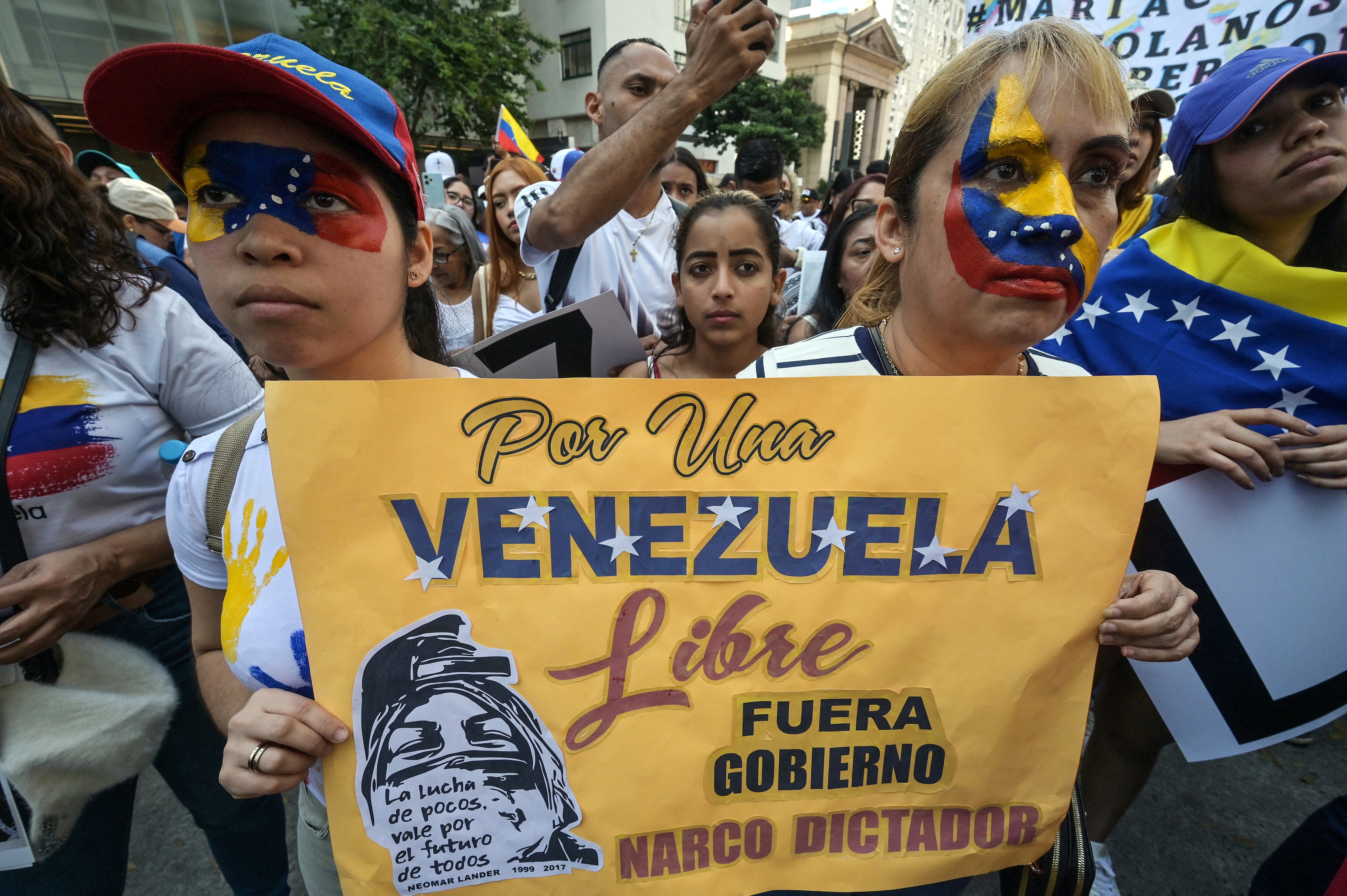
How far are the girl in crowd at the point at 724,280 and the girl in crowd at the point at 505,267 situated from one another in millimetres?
820

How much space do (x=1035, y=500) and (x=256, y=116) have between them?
1.40m

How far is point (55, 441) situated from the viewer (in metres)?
1.35

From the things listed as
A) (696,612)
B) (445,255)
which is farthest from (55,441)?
(445,255)

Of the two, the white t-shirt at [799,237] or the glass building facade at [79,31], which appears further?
the glass building facade at [79,31]

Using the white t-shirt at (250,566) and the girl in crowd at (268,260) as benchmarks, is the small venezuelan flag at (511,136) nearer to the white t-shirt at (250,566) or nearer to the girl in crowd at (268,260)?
the girl in crowd at (268,260)

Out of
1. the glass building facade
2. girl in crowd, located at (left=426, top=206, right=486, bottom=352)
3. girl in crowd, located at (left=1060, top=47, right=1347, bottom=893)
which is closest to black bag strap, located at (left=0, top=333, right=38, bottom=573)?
girl in crowd, located at (left=426, top=206, right=486, bottom=352)

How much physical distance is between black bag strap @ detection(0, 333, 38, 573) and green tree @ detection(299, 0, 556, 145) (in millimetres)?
19620

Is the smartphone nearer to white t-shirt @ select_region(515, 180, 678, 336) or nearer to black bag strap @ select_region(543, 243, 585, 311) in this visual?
white t-shirt @ select_region(515, 180, 678, 336)

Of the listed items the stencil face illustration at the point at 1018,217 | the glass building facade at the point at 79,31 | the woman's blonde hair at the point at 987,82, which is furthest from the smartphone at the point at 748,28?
the glass building facade at the point at 79,31

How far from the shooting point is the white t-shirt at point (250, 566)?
1.00m

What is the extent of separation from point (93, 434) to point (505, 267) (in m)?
2.14

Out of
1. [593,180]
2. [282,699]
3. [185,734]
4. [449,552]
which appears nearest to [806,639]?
[449,552]

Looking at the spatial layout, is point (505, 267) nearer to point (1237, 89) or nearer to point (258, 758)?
point (258, 758)

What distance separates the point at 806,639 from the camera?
100cm
